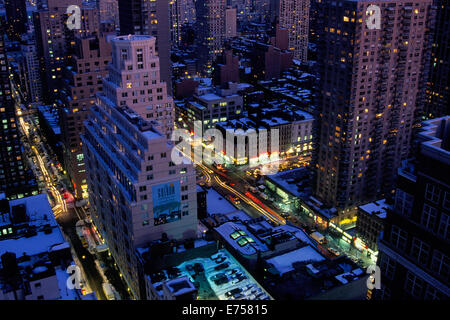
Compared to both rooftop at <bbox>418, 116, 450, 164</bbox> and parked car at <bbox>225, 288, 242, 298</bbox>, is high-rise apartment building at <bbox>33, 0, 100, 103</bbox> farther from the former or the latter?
rooftop at <bbox>418, 116, 450, 164</bbox>

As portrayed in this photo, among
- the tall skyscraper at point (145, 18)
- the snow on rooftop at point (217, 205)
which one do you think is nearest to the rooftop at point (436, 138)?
the snow on rooftop at point (217, 205)

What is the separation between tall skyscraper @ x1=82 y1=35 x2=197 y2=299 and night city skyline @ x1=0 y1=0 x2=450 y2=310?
301 millimetres

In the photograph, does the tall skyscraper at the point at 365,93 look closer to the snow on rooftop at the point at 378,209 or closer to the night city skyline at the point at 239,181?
the night city skyline at the point at 239,181

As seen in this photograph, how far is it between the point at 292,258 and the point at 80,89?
7926 centimetres

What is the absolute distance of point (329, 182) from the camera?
398ft

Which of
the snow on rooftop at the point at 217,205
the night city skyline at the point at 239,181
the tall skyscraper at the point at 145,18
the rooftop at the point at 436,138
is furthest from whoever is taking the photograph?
the tall skyscraper at the point at 145,18

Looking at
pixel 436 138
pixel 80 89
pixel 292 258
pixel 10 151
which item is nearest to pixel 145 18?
pixel 80 89

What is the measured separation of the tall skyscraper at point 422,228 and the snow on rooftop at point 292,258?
139 feet

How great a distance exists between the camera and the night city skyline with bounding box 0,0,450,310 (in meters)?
36.5

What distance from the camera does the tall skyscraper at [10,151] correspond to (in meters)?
122

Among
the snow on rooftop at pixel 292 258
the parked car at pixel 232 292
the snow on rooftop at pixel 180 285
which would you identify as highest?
the snow on rooftop at pixel 180 285
